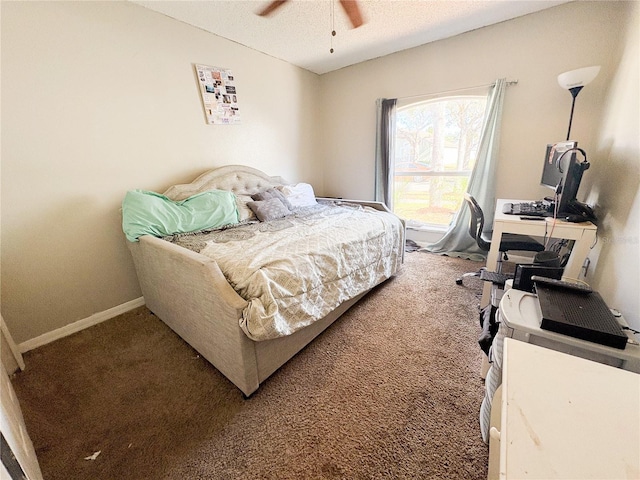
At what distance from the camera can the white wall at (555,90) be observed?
1.52 m

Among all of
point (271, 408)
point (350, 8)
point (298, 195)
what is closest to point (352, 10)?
point (350, 8)

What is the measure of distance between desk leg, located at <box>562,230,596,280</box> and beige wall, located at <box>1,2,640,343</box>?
0.11 m

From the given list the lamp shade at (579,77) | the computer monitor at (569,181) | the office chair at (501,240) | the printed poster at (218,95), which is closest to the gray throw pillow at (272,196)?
the printed poster at (218,95)

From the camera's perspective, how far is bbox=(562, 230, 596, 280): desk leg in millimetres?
1562

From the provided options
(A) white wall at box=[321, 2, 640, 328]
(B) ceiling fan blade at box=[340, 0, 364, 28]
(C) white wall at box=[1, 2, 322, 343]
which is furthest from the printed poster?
(A) white wall at box=[321, 2, 640, 328]

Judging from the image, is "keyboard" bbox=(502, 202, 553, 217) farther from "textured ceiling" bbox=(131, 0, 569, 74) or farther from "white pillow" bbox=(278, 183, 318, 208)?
"white pillow" bbox=(278, 183, 318, 208)

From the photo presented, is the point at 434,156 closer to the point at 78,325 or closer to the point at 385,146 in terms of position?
the point at 385,146

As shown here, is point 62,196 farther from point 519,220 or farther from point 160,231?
point 519,220

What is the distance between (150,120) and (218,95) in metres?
0.74

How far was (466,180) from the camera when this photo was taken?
3076mm

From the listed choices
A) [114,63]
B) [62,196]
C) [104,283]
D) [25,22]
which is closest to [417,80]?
[114,63]

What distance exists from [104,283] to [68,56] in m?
1.63

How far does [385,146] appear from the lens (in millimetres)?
3320

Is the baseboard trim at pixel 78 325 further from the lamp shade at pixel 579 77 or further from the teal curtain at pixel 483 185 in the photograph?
Result: the lamp shade at pixel 579 77
